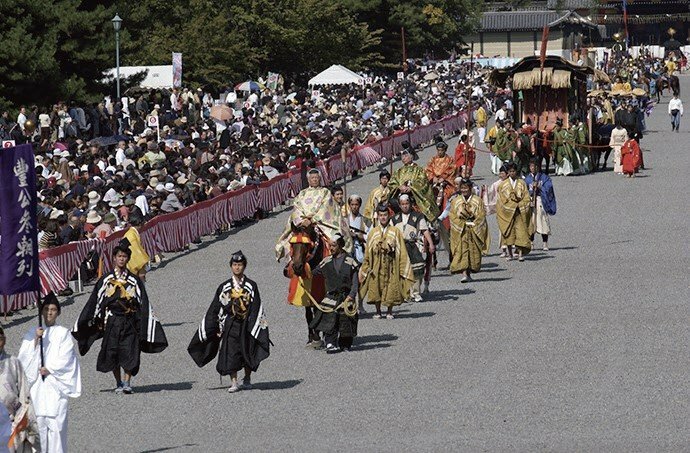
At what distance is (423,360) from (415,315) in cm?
339

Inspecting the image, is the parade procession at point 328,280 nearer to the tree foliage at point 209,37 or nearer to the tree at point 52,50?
the tree at point 52,50

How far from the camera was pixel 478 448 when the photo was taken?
13.3 m

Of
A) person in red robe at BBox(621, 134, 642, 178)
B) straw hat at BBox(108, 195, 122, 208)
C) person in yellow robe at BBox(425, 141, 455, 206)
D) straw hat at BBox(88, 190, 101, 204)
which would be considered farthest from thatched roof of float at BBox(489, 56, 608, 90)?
straw hat at BBox(88, 190, 101, 204)

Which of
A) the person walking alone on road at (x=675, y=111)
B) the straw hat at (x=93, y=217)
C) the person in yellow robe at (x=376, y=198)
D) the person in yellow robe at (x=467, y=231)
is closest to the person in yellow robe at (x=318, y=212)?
the person in yellow robe at (x=376, y=198)

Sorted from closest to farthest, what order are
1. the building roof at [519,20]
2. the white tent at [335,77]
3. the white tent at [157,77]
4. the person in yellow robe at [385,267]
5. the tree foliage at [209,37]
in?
the person in yellow robe at [385,267], the tree foliage at [209,37], the white tent at [157,77], the white tent at [335,77], the building roof at [519,20]

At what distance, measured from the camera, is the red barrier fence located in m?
22.8

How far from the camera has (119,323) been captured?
16.0 metres

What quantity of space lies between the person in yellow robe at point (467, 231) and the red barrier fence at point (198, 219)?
15.6 feet

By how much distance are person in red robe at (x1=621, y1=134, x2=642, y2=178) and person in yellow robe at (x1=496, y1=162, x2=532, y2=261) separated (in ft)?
46.9

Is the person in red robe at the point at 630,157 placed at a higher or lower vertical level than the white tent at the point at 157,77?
lower

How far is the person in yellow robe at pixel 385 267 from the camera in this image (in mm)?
20438

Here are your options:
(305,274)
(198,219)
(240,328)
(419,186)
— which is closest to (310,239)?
(305,274)

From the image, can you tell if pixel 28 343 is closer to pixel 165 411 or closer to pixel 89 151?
pixel 165 411

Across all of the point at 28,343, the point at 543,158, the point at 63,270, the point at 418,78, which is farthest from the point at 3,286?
the point at 418,78
